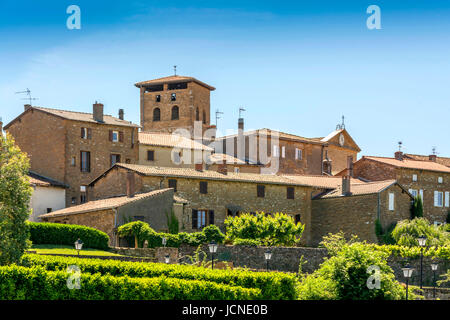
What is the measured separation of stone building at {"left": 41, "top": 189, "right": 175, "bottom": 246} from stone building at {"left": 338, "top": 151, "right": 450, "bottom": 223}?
79.6 ft

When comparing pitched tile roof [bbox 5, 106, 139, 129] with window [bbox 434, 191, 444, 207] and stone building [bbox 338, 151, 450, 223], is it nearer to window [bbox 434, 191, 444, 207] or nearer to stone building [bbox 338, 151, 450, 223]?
stone building [bbox 338, 151, 450, 223]

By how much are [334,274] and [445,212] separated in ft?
130

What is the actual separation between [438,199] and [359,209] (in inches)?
546

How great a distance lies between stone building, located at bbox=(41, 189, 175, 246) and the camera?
45.8 meters

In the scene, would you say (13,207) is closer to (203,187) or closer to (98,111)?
(203,187)

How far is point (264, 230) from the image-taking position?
4681cm

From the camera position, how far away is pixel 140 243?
144 ft

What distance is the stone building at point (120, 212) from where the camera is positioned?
45844 mm

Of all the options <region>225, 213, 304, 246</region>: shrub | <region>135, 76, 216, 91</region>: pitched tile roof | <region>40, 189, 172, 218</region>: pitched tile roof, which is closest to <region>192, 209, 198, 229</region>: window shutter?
<region>40, 189, 172, 218</region>: pitched tile roof

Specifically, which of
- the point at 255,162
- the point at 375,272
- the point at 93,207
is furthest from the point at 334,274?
the point at 255,162

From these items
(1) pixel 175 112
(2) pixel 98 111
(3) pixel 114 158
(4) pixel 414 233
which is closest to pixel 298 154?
(3) pixel 114 158

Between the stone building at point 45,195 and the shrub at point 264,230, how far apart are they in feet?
48.8
